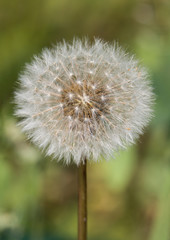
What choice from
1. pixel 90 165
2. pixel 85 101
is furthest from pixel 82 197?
pixel 90 165

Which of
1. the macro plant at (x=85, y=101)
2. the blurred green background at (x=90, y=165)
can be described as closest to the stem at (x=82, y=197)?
the macro plant at (x=85, y=101)

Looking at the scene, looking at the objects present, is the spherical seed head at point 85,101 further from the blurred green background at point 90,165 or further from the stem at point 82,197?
the blurred green background at point 90,165

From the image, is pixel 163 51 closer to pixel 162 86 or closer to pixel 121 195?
pixel 162 86

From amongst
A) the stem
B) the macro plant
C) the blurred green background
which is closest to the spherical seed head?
the macro plant

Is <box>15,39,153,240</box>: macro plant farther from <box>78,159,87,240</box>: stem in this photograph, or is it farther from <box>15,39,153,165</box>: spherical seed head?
<box>78,159,87,240</box>: stem

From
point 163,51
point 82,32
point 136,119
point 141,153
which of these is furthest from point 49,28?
point 136,119

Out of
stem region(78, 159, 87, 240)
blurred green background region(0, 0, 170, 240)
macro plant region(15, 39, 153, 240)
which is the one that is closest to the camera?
stem region(78, 159, 87, 240)

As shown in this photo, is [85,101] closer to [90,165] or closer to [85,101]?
[85,101]
